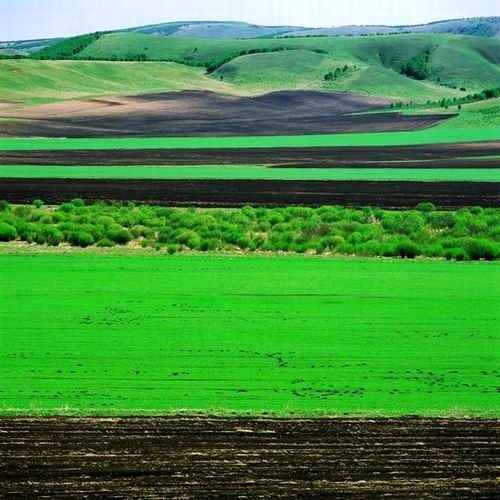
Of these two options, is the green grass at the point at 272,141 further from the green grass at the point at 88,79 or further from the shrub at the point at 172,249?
the shrub at the point at 172,249

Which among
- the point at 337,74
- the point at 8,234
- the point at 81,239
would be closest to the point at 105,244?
the point at 81,239

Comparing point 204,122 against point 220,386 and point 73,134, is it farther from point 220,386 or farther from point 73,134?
point 220,386

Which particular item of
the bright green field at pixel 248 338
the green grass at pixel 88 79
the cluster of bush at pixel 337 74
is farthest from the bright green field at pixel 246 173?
the cluster of bush at pixel 337 74

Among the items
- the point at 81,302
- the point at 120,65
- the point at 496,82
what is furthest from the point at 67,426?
the point at 496,82

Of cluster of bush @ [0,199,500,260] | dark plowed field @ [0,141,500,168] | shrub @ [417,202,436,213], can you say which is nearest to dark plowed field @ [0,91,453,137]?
dark plowed field @ [0,141,500,168]

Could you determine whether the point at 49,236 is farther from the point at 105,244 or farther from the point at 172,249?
the point at 172,249

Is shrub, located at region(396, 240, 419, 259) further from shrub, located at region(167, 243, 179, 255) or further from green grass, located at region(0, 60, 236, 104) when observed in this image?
green grass, located at region(0, 60, 236, 104)
